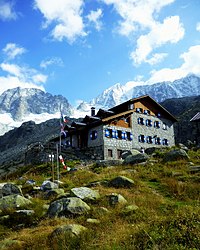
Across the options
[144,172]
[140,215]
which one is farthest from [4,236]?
[144,172]

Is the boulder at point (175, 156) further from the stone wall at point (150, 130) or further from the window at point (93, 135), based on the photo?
the stone wall at point (150, 130)

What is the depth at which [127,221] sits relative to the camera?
1115 cm

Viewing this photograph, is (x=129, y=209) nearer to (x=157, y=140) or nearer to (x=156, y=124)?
(x=157, y=140)

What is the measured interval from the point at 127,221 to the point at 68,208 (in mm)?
2725

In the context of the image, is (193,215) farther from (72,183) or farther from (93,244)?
(72,183)

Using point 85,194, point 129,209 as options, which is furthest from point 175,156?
point 129,209

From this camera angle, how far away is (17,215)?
13617 millimetres

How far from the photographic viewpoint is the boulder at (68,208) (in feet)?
41.6

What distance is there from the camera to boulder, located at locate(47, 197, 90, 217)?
12.7 meters

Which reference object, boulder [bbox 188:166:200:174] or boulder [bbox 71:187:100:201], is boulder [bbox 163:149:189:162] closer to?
boulder [bbox 188:166:200:174]

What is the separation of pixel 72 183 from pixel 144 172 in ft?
15.6

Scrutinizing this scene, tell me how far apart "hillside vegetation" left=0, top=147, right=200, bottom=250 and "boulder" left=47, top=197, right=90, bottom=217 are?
249 millimetres

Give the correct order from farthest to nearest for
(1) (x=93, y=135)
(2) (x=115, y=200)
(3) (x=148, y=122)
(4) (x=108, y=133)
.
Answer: (3) (x=148, y=122) → (1) (x=93, y=135) → (4) (x=108, y=133) → (2) (x=115, y=200)

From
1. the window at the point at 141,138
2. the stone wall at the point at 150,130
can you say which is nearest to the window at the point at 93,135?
the stone wall at the point at 150,130
